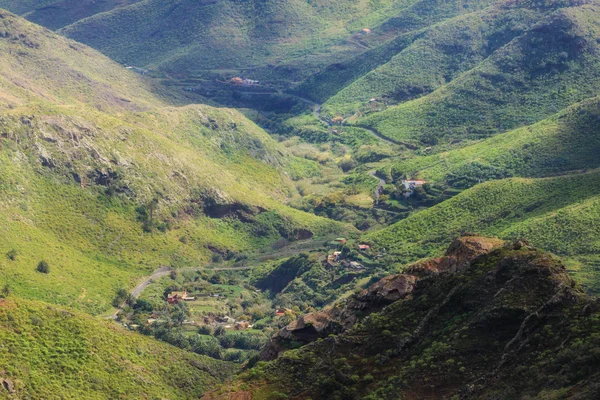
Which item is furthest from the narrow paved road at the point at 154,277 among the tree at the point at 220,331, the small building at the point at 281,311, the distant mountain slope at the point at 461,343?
the distant mountain slope at the point at 461,343

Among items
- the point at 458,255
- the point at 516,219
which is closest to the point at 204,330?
→ the point at 516,219

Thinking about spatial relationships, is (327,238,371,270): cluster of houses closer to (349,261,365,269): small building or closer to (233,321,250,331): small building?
(349,261,365,269): small building

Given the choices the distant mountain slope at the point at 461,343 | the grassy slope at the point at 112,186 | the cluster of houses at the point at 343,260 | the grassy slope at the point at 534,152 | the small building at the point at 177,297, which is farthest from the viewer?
the grassy slope at the point at 534,152

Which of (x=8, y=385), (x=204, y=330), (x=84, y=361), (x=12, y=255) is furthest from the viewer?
(x=12, y=255)

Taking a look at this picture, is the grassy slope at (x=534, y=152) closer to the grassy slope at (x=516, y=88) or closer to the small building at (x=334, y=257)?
the grassy slope at (x=516, y=88)

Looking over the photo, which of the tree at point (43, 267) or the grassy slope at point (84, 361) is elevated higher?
the grassy slope at point (84, 361)

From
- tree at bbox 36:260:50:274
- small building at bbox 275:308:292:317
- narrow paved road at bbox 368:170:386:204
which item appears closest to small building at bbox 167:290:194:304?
small building at bbox 275:308:292:317

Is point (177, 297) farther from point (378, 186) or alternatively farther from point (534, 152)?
point (534, 152)

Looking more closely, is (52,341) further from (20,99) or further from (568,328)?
(20,99)
